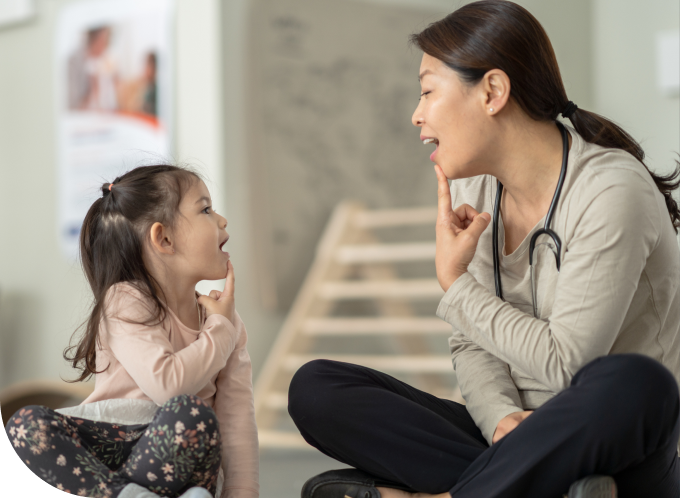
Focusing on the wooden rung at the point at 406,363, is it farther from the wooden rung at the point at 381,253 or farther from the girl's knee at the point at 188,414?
the girl's knee at the point at 188,414

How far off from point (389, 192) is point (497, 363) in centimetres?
195

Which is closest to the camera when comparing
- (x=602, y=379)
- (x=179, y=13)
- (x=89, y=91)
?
(x=602, y=379)

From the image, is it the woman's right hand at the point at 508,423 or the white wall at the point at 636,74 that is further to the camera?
the white wall at the point at 636,74

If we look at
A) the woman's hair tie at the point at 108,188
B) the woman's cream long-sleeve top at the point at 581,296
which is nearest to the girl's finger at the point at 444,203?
the woman's cream long-sleeve top at the point at 581,296

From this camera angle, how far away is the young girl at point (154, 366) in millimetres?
1025

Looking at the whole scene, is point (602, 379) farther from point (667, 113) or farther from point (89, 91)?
point (89, 91)

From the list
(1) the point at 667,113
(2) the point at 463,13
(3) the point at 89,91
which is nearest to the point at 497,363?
(2) the point at 463,13

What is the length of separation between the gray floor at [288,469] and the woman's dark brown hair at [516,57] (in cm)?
133

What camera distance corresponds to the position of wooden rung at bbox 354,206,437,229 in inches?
116

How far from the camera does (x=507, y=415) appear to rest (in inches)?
43.7

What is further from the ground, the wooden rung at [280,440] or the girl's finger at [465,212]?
the girl's finger at [465,212]

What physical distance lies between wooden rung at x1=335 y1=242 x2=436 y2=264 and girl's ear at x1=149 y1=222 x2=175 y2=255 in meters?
1.68

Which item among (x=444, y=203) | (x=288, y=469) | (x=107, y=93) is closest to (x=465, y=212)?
(x=444, y=203)

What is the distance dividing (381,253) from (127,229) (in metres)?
1.74
